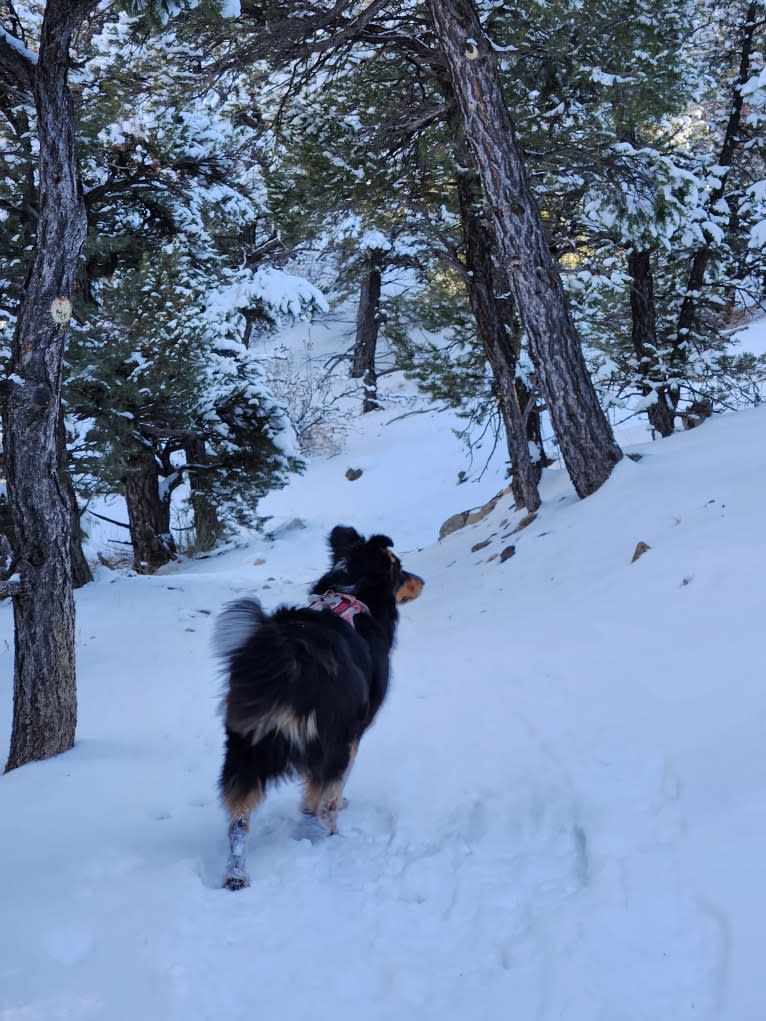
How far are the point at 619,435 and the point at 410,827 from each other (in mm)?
17071

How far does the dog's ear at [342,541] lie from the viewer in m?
4.54

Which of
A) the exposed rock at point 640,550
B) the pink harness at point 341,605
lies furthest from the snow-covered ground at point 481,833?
the pink harness at point 341,605

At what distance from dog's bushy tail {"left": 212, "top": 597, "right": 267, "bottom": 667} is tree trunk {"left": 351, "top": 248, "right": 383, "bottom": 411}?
2168 centimetres

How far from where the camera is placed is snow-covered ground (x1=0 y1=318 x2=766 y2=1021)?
2.46 meters

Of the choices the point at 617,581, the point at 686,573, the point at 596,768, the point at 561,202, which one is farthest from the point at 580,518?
the point at 561,202

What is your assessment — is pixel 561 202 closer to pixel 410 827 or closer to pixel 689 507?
pixel 689 507

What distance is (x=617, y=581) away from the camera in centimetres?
603

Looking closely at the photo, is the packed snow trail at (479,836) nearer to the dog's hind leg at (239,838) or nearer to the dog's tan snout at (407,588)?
the dog's hind leg at (239,838)

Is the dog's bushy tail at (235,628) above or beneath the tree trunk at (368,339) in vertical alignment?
beneath

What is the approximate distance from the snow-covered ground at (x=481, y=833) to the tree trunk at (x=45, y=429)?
412 mm

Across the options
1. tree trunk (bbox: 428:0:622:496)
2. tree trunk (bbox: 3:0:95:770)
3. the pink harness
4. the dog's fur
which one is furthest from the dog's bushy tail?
tree trunk (bbox: 428:0:622:496)

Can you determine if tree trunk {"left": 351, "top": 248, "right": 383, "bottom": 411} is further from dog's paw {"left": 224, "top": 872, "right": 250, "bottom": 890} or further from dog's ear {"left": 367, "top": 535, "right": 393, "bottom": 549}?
dog's paw {"left": 224, "top": 872, "right": 250, "bottom": 890}

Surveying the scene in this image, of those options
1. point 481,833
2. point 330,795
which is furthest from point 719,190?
point 330,795

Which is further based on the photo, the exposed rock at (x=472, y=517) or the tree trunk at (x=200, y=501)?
the tree trunk at (x=200, y=501)
